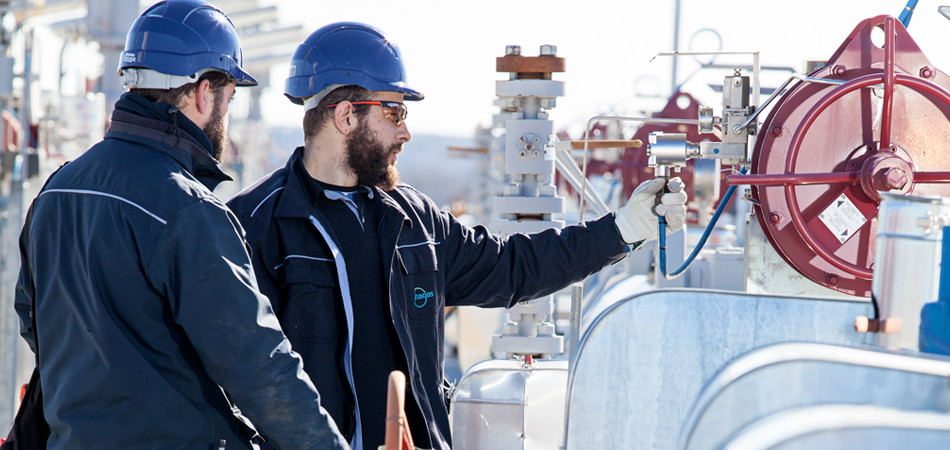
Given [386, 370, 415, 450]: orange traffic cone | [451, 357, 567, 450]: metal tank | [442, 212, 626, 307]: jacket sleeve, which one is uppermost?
[442, 212, 626, 307]: jacket sleeve

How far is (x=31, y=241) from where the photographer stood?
2.19 metres

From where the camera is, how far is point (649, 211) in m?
2.78

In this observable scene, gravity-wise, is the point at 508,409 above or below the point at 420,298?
below

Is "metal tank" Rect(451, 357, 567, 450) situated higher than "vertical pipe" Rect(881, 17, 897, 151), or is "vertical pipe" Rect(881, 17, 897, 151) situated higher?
"vertical pipe" Rect(881, 17, 897, 151)

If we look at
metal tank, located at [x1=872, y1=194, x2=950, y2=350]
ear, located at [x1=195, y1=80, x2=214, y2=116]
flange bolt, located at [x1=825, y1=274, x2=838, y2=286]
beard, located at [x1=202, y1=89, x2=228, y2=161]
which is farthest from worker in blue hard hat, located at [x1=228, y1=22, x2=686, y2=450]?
metal tank, located at [x1=872, y1=194, x2=950, y2=350]

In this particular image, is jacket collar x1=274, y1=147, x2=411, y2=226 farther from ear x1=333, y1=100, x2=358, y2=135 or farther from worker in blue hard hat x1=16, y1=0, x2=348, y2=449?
worker in blue hard hat x1=16, y1=0, x2=348, y2=449

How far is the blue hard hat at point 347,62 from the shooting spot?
2.86 metres

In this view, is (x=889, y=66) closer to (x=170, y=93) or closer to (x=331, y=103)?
(x=331, y=103)

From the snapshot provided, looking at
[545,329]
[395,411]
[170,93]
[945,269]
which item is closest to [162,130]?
[170,93]

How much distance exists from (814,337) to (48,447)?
1829mm

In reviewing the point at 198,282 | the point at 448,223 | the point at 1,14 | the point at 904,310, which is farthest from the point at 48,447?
the point at 1,14

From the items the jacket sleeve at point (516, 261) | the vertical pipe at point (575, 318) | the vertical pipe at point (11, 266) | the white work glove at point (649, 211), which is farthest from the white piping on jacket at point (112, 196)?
the vertical pipe at point (11, 266)

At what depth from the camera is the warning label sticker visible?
2.58 m

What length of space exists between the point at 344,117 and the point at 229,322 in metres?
1.03
